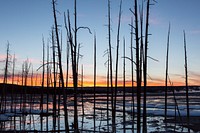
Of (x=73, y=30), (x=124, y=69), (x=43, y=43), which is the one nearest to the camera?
(x=73, y=30)

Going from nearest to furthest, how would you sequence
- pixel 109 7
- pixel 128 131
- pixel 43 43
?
pixel 109 7, pixel 128 131, pixel 43 43

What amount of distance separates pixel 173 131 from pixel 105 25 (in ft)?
36.2

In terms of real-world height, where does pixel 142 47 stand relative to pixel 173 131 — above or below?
above

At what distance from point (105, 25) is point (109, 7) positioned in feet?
4.81

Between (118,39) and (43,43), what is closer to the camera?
(118,39)

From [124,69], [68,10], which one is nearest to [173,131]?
[124,69]

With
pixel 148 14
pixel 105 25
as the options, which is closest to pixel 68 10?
pixel 148 14

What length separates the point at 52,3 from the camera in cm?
1567

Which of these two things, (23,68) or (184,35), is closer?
(184,35)

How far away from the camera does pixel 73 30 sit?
581 inches

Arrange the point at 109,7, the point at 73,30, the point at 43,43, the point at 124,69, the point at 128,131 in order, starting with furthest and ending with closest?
the point at 43,43 → the point at 124,69 → the point at 128,131 → the point at 109,7 → the point at 73,30

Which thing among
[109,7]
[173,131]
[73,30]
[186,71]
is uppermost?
[109,7]

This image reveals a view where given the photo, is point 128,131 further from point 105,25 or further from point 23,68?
point 23,68

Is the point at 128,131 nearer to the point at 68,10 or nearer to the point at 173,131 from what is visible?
the point at 173,131
